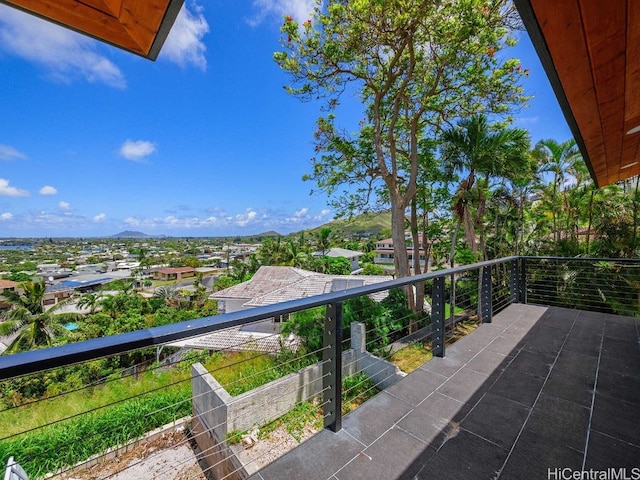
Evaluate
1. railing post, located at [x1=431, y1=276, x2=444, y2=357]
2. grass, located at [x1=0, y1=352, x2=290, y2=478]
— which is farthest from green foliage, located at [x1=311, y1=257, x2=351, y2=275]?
railing post, located at [x1=431, y1=276, x2=444, y2=357]

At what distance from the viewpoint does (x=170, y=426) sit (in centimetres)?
586

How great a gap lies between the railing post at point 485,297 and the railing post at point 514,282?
1432mm

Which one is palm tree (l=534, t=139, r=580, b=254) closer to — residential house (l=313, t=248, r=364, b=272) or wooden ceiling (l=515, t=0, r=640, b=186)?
wooden ceiling (l=515, t=0, r=640, b=186)

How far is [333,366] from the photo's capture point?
1796 millimetres

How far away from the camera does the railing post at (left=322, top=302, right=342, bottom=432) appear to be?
1.79 m

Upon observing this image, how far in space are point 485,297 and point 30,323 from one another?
22.8m

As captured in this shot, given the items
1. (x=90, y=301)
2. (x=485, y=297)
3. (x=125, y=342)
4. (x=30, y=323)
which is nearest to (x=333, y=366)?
(x=125, y=342)

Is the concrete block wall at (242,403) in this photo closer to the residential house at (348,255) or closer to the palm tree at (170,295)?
the palm tree at (170,295)

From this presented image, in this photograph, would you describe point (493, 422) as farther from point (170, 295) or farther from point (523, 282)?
point (170, 295)

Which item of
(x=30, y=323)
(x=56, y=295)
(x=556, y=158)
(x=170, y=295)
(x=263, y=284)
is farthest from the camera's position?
(x=56, y=295)

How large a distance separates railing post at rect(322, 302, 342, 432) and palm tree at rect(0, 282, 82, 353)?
20.4 meters

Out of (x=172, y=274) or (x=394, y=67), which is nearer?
(x=394, y=67)

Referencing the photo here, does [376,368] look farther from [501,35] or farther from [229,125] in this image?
[229,125]

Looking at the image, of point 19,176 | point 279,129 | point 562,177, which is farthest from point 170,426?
point 19,176
